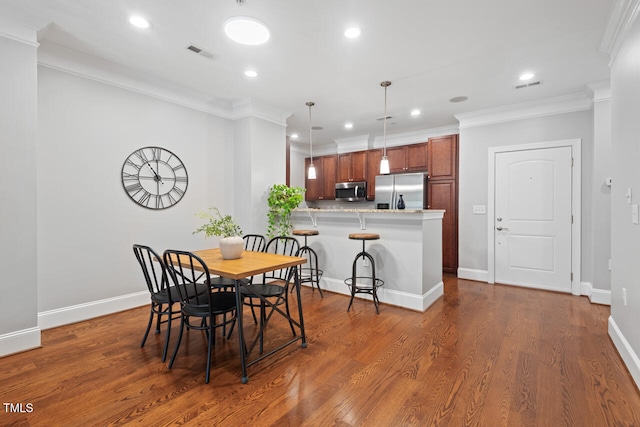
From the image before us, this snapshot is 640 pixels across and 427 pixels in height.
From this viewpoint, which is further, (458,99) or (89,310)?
(458,99)

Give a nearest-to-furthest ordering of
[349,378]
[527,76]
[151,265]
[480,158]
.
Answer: [349,378] → [151,265] → [527,76] → [480,158]

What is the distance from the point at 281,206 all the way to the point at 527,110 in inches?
148

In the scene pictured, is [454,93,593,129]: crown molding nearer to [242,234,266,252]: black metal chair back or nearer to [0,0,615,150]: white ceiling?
[0,0,615,150]: white ceiling

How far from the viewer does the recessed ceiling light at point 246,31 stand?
2.43 meters

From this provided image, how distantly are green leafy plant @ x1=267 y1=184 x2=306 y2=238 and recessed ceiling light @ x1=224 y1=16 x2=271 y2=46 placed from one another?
208 cm

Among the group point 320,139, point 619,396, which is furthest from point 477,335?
point 320,139

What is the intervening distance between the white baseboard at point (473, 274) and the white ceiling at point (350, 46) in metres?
2.52

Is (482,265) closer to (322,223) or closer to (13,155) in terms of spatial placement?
(322,223)

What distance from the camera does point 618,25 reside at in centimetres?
236

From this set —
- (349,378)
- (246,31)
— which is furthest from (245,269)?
(246,31)

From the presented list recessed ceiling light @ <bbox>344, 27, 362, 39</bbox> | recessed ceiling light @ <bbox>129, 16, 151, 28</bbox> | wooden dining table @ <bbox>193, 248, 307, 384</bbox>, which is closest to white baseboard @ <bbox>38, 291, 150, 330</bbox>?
wooden dining table @ <bbox>193, 248, 307, 384</bbox>

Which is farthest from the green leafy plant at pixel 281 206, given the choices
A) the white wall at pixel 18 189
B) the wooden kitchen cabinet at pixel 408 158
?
the white wall at pixel 18 189

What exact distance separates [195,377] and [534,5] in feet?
11.9

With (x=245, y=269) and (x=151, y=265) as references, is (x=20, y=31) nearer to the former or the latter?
(x=151, y=265)
